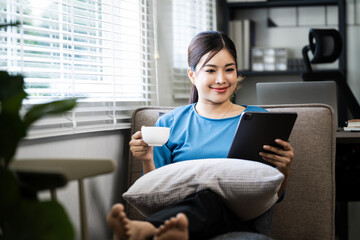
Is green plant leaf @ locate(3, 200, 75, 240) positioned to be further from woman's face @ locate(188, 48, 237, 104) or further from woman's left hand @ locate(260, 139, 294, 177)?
woman's face @ locate(188, 48, 237, 104)

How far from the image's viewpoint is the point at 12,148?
0.79m

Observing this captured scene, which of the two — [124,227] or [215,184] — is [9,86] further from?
[215,184]

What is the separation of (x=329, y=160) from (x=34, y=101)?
1.13m

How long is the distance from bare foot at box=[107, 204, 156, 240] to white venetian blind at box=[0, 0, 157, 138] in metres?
0.45

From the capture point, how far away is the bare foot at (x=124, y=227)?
45.4 inches

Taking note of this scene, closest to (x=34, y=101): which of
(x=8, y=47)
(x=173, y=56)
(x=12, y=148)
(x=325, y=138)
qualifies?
(x=8, y=47)

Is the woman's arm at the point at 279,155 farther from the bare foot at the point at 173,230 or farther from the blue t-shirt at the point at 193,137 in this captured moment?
the bare foot at the point at 173,230

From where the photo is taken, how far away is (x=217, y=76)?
1.88m

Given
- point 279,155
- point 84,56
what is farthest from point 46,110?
point 84,56

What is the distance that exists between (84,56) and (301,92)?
1.09 metres

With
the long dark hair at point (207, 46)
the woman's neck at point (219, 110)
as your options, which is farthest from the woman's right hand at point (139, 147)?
the long dark hair at point (207, 46)

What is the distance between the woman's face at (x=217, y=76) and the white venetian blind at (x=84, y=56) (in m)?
0.41

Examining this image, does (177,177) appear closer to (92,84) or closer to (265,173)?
(265,173)

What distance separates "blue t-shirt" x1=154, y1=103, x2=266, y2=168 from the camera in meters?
1.78
